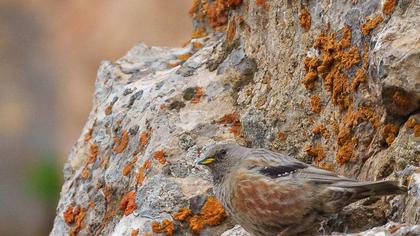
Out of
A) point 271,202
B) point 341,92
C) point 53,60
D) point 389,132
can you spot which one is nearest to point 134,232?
point 271,202

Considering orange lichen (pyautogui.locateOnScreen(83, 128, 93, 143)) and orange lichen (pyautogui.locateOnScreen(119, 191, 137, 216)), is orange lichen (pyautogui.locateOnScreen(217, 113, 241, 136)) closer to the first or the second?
orange lichen (pyautogui.locateOnScreen(119, 191, 137, 216))

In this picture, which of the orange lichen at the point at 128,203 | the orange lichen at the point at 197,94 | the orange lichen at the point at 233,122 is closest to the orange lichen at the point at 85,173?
the orange lichen at the point at 128,203

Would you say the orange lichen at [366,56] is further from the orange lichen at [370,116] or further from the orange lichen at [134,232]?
the orange lichen at [134,232]

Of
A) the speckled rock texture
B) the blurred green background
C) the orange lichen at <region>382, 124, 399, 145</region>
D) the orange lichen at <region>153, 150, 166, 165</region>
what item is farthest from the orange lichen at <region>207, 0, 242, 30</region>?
the blurred green background

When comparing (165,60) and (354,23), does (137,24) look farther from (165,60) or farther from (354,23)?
(354,23)

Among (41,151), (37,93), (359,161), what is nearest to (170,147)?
(359,161)
